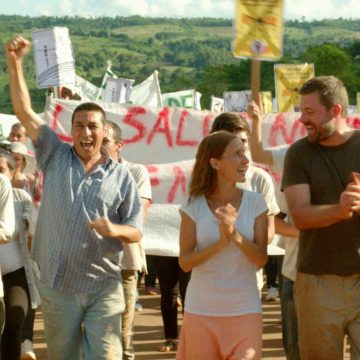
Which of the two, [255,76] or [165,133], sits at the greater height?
[255,76]

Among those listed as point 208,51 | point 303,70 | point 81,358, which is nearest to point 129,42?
point 208,51

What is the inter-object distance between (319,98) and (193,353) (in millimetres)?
1340

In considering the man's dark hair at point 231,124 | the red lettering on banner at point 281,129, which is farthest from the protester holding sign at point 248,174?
the red lettering on banner at point 281,129

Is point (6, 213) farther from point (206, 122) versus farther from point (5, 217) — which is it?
point (206, 122)

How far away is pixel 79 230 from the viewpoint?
6398 mm

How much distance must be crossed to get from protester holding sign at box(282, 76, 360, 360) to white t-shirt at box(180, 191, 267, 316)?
0.88ft

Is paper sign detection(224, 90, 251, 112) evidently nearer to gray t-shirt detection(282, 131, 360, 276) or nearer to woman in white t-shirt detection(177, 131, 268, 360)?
woman in white t-shirt detection(177, 131, 268, 360)

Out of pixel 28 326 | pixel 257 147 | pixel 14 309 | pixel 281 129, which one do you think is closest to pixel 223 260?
pixel 257 147

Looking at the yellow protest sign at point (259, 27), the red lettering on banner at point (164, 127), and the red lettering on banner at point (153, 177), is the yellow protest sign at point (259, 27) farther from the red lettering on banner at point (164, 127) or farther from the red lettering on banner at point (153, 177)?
the red lettering on banner at point (164, 127)

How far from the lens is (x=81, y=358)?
262 inches

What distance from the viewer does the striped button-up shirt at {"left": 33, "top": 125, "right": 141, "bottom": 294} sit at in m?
6.40

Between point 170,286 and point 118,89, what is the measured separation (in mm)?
12326

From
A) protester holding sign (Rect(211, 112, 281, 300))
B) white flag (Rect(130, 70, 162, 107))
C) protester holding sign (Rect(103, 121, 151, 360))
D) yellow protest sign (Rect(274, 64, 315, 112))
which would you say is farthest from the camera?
white flag (Rect(130, 70, 162, 107))

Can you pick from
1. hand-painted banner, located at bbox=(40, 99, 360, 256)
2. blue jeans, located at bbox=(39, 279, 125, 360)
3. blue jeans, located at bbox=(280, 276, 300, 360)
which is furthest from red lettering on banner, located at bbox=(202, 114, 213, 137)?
blue jeans, located at bbox=(39, 279, 125, 360)
